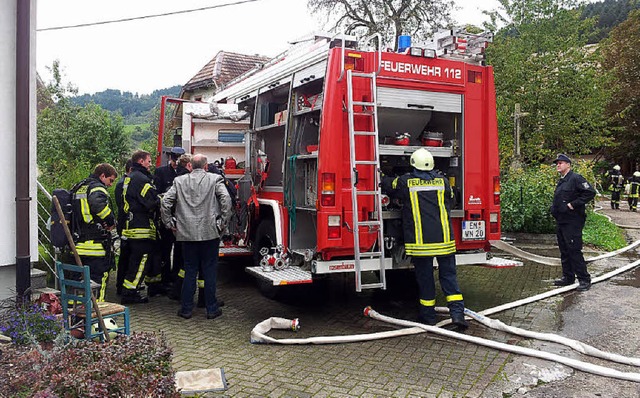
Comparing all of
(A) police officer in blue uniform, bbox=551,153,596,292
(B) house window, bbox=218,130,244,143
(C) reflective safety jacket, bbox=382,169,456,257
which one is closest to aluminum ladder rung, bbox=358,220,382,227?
(C) reflective safety jacket, bbox=382,169,456,257

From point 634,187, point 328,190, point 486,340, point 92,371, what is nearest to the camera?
point 92,371

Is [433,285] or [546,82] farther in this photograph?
[546,82]

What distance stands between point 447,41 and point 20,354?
487cm

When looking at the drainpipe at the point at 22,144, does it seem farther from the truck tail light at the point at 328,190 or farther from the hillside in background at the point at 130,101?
the hillside in background at the point at 130,101

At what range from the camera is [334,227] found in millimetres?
5176

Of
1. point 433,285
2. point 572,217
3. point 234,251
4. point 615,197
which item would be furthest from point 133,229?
point 615,197

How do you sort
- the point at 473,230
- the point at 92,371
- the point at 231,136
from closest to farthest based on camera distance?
1. the point at 92,371
2. the point at 473,230
3. the point at 231,136

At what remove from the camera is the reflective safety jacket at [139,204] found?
6.14 m

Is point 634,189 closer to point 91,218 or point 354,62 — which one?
point 354,62

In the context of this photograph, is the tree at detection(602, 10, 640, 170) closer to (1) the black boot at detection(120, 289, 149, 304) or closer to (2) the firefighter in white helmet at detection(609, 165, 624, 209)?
(2) the firefighter in white helmet at detection(609, 165, 624, 209)

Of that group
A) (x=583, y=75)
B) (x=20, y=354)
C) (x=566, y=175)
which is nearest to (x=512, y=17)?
(x=583, y=75)

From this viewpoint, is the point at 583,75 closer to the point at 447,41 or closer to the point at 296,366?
the point at 447,41

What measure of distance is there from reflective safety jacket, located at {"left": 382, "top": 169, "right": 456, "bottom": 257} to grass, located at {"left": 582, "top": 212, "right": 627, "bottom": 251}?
20.8 feet

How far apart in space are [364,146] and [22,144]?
299 cm
